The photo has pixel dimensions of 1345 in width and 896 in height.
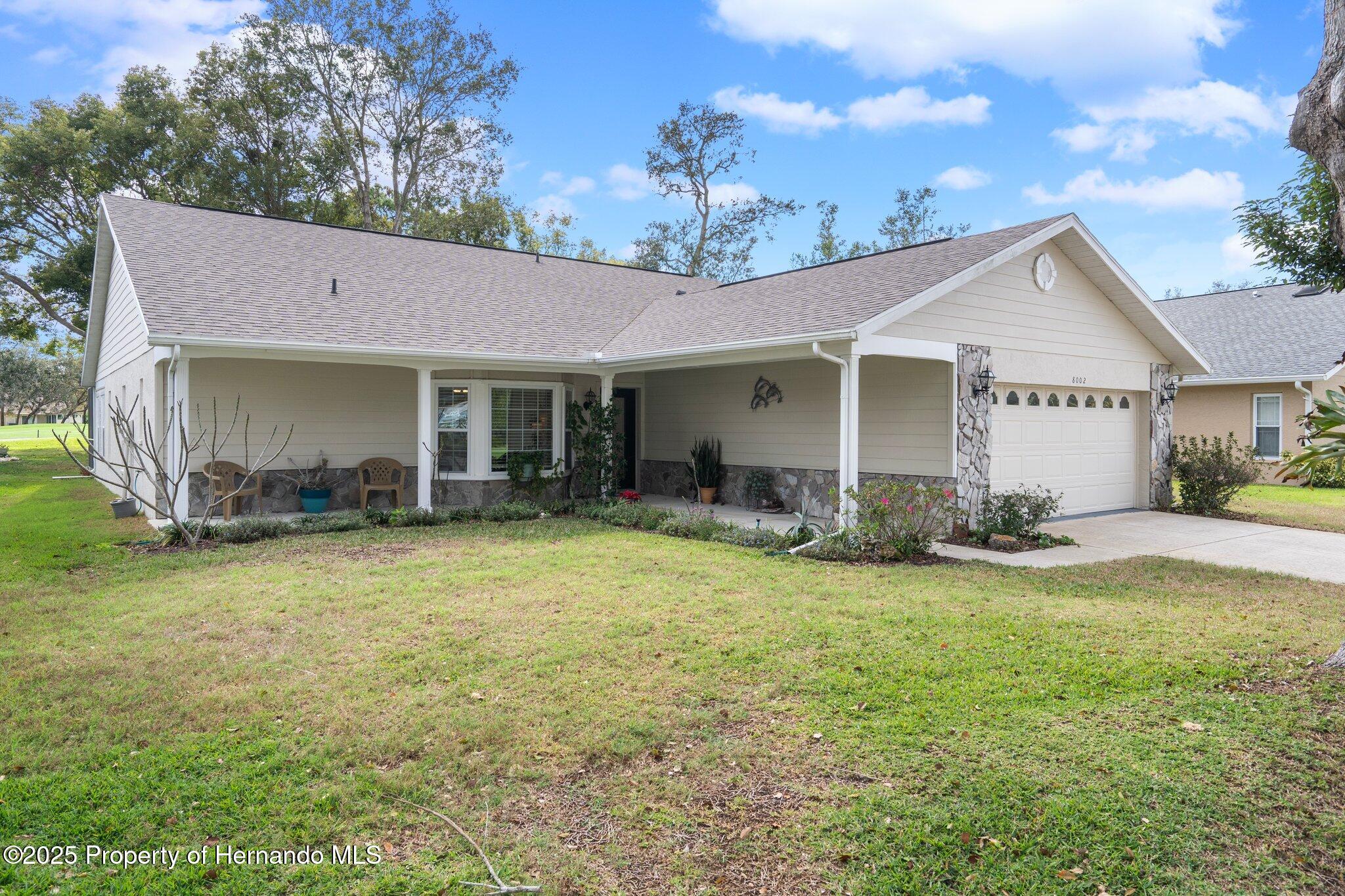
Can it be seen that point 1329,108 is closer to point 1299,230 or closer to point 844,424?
point 844,424

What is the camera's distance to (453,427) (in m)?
12.5

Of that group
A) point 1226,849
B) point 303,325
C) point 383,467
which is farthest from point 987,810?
point 383,467

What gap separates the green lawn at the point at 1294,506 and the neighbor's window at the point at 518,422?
11.4 metres

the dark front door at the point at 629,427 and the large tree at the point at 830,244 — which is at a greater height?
the large tree at the point at 830,244

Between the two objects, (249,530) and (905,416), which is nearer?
(249,530)

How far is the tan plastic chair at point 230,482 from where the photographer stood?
11.0m

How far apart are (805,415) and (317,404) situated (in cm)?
774

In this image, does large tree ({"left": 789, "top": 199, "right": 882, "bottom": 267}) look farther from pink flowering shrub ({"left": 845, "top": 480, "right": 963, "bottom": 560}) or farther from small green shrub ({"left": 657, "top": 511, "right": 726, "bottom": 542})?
pink flowering shrub ({"left": 845, "top": 480, "right": 963, "bottom": 560})

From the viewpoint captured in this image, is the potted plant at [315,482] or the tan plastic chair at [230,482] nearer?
the tan plastic chair at [230,482]

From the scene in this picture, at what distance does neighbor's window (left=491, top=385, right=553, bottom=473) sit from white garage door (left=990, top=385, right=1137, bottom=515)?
7.08m

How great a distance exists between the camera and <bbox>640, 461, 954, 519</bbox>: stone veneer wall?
10.9 meters

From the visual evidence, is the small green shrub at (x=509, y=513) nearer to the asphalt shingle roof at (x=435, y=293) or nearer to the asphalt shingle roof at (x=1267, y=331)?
the asphalt shingle roof at (x=435, y=293)

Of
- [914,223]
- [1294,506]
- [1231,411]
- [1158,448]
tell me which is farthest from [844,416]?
[914,223]

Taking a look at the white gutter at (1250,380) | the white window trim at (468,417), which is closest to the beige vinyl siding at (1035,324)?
the white gutter at (1250,380)
